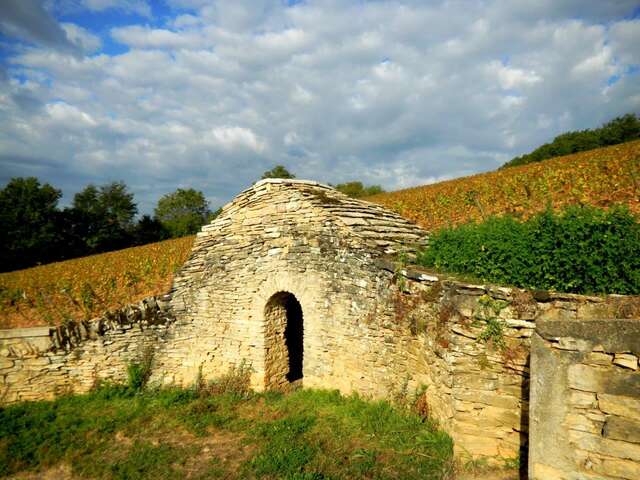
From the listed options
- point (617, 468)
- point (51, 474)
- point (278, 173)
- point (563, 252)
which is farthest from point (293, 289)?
point (278, 173)

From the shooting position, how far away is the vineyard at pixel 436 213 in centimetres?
1018

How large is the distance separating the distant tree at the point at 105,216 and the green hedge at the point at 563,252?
123 feet

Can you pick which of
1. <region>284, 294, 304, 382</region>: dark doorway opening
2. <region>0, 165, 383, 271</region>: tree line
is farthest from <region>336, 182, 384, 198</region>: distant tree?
<region>284, 294, 304, 382</region>: dark doorway opening

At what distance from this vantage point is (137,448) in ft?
21.1

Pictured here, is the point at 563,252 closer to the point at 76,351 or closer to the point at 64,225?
the point at 76,351

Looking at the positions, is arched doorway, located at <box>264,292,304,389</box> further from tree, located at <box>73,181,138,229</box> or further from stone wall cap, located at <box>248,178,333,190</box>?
tree, located at <box>73,181,138,229</box>

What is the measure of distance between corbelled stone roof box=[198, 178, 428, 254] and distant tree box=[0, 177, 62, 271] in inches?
1144

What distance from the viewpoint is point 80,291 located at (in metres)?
12.4

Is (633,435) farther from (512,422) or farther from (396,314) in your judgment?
(396,314)

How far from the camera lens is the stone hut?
7.02m

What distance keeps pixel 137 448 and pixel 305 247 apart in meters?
5.02

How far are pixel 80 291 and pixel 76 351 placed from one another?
4.22 m

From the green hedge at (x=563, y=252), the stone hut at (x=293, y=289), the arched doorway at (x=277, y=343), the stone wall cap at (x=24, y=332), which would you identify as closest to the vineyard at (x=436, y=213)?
the stone wall cap at (x=24, y=332)

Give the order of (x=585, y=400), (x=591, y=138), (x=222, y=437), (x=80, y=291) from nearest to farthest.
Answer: (x=585, y=400) → (x=222, y=437) → (x=80, y=291) → (x=591, y=138)
